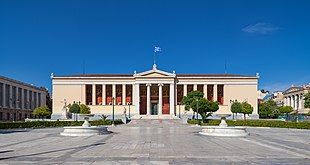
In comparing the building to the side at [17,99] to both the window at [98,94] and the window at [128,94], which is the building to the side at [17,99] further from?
the window at [128,94]

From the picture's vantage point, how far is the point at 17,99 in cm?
10288

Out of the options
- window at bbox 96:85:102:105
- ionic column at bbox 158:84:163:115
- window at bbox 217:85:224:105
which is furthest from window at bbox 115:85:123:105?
window at bbox 217:85:224:105

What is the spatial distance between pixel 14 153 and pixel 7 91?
8568 cm

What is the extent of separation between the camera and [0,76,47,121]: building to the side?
308 ft

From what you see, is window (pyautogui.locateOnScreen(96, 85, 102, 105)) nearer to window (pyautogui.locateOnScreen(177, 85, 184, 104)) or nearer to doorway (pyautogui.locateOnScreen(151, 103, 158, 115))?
doorway (pyautogui.locateOnScreen(151, 103, 158, 115))

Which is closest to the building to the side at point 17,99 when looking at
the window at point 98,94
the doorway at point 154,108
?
the window at point 98,94

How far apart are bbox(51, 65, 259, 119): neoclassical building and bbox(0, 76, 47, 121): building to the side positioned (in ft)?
36.3

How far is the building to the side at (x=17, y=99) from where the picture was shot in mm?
93875

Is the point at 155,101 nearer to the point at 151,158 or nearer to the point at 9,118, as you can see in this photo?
the point at 9,118

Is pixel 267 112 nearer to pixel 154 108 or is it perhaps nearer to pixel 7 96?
pixel 154 108

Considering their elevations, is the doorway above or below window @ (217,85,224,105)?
below

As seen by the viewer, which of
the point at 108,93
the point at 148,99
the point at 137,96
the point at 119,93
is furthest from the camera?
the point at 119,93

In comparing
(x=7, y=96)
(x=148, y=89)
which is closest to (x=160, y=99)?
(x=148, y=89)

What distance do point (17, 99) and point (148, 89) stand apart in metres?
35.4
